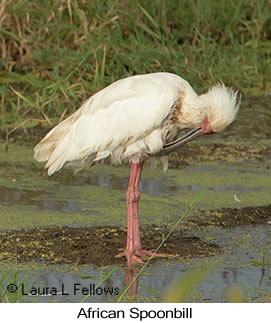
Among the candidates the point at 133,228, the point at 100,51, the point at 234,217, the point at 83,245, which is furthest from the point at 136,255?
the point at 100,51

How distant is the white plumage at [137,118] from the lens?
4938mm

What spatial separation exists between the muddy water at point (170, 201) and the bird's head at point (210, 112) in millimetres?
722

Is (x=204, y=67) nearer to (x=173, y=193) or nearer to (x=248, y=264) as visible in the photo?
(x=173, y=193)

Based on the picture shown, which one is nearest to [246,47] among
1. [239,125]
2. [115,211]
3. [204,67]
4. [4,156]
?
[204,67]

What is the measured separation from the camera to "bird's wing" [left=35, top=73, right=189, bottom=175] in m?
4.94

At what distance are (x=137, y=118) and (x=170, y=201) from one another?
4.37 ft

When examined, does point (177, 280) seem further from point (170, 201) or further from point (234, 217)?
point (170, 201)

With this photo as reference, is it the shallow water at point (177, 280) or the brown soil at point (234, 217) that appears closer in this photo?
the shallow water at point (177, 280)

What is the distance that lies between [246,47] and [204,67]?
1227mm

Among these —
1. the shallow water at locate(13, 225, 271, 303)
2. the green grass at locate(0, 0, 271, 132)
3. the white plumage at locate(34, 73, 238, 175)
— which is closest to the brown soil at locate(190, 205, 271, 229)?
the shallow water at locate(13, 225, 271, 303)

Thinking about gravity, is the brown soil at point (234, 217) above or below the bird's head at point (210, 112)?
below

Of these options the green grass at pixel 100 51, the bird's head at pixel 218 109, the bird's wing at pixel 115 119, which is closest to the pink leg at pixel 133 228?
the bird's wing at pixel 115 119

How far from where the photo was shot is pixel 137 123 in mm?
4977

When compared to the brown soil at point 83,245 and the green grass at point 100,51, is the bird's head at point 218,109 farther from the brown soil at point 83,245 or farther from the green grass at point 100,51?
the green grass at point 100,51
